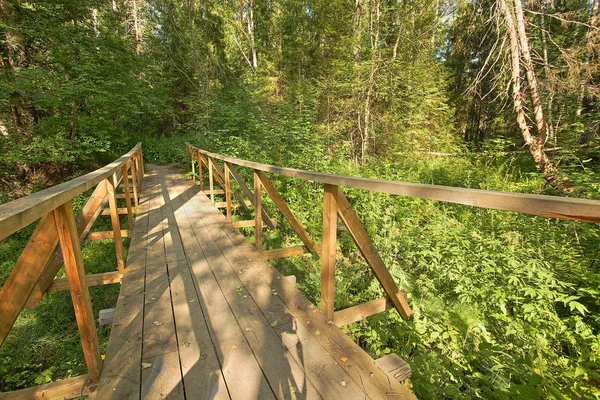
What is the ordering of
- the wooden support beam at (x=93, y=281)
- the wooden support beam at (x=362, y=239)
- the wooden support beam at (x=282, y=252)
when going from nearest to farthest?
1. the wooden support beam at (x=362, y=239)
2. the wooden support beam at (x=93, y=281)
3. the wooden support beam at (x=282, y=252)

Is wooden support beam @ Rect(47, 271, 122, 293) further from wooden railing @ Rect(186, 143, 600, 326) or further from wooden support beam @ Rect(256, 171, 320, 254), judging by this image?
wooden support beam @ Rect(256, 171, 320, 254)

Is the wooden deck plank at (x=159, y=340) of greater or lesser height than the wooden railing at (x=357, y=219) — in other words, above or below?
below

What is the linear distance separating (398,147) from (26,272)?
32.6 feet

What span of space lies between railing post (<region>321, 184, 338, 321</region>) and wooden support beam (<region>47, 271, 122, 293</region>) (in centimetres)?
215

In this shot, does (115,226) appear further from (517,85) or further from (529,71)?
(529,71)

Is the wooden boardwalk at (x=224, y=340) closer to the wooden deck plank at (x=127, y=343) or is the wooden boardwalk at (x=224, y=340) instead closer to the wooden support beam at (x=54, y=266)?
the wooden deck plank at (x=127, y=343)

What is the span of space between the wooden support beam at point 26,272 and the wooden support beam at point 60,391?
478mm

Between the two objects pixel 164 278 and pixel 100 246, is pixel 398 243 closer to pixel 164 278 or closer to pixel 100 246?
pixel 164 278

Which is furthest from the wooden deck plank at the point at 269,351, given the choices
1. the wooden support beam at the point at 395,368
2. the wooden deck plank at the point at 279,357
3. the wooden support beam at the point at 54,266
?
the wooden support beam at the point at 54,266

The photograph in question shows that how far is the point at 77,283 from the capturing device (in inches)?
57.1

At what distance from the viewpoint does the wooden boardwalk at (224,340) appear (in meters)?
1.45

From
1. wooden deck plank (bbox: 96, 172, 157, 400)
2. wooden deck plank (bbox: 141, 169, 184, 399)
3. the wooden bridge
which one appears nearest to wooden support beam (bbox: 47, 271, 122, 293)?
the wooden bridge

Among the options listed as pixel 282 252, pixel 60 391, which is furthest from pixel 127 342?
pixel 282 252

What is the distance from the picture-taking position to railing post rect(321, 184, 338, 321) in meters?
1.83
